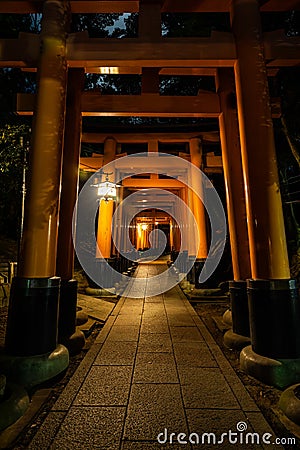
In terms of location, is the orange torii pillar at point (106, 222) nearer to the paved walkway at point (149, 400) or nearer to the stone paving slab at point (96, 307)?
the stone paving slab at point (96, 307)

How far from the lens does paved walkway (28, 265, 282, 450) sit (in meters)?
2.40

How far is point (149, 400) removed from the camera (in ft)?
9.78

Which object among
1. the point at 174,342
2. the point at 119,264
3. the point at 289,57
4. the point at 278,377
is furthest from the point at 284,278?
the point at 119,264

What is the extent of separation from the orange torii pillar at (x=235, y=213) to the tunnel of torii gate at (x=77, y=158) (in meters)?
0.02

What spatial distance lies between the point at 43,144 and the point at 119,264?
8.26 m

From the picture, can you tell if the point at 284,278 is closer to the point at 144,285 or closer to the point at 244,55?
the point at 244,55

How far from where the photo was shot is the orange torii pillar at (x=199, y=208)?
10.0 meters

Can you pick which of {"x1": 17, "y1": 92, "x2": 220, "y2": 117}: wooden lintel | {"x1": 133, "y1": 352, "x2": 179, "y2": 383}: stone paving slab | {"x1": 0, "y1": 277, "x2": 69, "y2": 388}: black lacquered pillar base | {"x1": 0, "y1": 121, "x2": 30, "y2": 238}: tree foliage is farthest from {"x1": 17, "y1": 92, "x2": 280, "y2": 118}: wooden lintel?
{"x1": 133, "y1": 352, "x2": 179, "y2": 383}: stone paving slab

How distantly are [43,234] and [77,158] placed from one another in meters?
2.32

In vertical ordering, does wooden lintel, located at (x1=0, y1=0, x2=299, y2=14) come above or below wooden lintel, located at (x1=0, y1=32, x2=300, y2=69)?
above

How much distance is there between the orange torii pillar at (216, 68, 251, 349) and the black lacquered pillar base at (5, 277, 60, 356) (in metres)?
3.19

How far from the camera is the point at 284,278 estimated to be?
374cm

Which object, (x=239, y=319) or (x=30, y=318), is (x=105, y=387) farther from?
(x=239, y=319)

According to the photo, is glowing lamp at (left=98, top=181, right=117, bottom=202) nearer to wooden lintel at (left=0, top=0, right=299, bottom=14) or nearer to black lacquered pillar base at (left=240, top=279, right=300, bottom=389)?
wooden lintel at (left=0, top=0, right=299, bottom=14)
